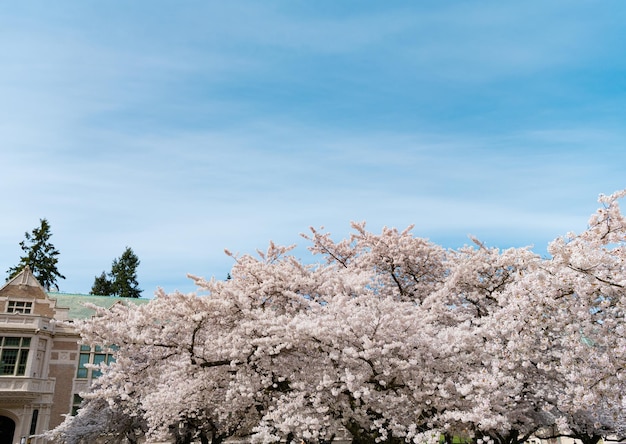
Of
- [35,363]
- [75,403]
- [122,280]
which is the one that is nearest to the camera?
[35,363]

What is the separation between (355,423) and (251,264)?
6.33m

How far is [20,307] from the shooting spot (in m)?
33.9

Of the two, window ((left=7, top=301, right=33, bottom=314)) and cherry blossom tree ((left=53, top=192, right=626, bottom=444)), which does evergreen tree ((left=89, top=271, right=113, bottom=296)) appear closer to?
window ((left=7, top=301, right=33, bottom=314))

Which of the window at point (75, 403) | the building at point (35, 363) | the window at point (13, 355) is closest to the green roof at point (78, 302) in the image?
the building at point (35, 363)

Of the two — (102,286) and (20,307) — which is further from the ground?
(102,286)

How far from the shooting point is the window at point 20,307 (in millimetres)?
33688

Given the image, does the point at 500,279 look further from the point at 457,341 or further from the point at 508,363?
the point at 508,363

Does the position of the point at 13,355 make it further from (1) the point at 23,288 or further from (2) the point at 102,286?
(2) the point at 102,286

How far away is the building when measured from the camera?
30.5 m

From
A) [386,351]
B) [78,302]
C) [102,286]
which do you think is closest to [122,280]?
[102,286]

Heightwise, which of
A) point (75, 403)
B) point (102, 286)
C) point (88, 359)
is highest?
point (102, 286)

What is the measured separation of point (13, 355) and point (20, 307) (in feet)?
12.1

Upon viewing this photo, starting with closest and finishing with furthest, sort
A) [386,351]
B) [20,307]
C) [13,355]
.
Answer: [386,351], [13,355], [20,307]

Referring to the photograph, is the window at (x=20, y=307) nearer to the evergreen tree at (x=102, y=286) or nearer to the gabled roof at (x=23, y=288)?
the gabled roof at (x=23, y=288)
